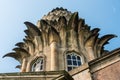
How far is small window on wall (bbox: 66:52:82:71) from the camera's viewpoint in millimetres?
21642

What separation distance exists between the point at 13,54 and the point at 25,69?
9.66 feet

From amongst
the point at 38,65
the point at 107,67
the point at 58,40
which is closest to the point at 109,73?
the point at 107,67

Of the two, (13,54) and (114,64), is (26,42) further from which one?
(114,64)

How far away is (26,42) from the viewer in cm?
2638

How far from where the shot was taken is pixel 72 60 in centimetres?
2228

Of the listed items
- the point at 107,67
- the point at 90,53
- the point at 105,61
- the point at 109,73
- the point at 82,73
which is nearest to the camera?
the point at 109,73

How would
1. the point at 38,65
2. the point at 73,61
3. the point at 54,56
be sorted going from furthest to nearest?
the point at 38,65 → the point at 54,56 → the point at 73,61

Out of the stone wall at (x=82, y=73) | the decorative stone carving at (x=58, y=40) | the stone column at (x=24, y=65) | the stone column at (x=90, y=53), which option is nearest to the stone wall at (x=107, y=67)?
the stone wall at (x=82, y=73)

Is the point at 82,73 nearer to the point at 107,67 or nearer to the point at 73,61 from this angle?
the point at 107,67

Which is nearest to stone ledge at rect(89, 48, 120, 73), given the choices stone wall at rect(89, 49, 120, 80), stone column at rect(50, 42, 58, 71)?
stone wall at rect(89, 49, 120, 80)

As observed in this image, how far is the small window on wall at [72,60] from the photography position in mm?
21642

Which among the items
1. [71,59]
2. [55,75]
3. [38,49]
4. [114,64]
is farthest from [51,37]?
[114,64]

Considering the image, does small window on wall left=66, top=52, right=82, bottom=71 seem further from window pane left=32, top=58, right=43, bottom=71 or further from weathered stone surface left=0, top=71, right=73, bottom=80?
weathered stone surface left=0, top=71, right=73, bottom=80

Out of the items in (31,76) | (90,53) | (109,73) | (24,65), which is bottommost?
(109,73)
